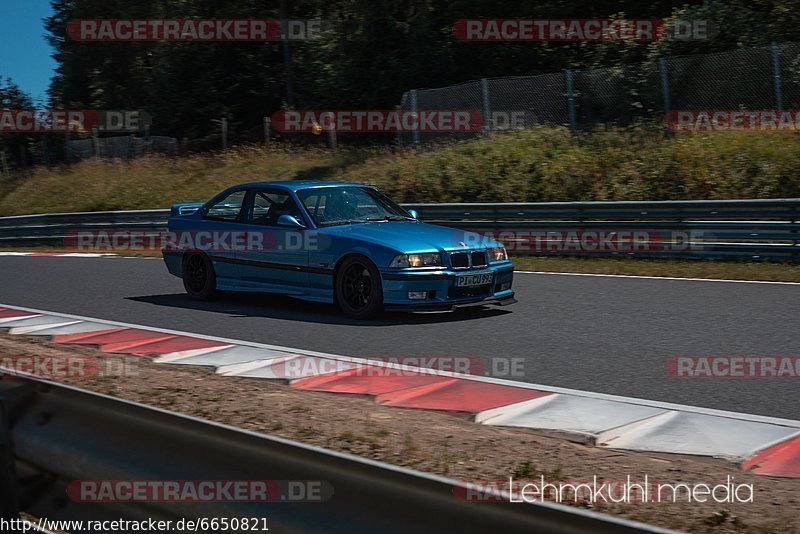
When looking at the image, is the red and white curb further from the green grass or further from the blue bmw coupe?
the green grass

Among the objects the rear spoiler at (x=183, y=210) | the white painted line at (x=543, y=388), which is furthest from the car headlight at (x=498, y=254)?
the rear spoiler at (x=183, y=210)

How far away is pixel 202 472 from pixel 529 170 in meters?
18.9

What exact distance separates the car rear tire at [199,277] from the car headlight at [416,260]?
302 centimetres

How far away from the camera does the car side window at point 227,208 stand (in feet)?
37.9

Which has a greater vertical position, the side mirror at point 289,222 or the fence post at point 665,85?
the fence post at point 665,85

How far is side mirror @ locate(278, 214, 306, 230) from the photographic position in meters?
10.5

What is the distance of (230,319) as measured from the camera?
34.3ft

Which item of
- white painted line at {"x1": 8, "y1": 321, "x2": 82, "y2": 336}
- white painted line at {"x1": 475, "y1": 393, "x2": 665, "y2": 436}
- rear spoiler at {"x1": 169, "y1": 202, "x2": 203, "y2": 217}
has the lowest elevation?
white painted line at {"x1": 475, "y1": 393, "x2": 665, "y2": 436}

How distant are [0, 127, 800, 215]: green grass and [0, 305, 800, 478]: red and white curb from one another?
463 inches

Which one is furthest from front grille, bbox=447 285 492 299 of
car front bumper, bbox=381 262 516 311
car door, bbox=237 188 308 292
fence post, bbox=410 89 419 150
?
fence post, bbox=410 89 419 150

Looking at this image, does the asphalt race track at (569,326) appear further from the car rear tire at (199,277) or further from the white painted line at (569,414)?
the white painted line at (569,414)

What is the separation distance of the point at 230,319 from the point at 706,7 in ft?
61.5

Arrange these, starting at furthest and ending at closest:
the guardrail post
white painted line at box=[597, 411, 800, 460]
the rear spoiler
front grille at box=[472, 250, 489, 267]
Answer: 1. the rear spoiler
2. front grille at box=[472, 250, 489, 267]
3. white painted line at box=[597, 411, 800, 460]
4. the guardrail post

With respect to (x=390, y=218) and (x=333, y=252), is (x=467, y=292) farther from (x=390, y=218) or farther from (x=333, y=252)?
(x=390, y=218)
